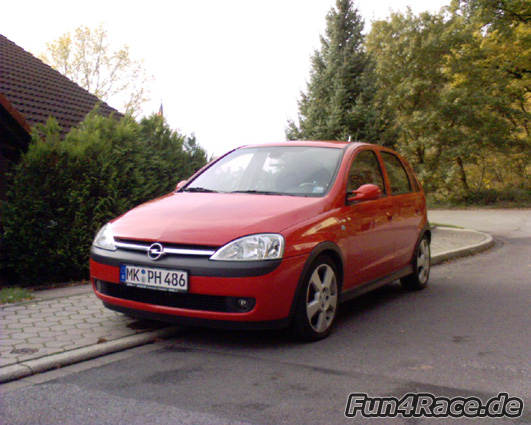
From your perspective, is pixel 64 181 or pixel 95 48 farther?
pixel 95 48

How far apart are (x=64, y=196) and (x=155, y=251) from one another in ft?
12.2

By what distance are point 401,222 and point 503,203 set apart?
1109 inches

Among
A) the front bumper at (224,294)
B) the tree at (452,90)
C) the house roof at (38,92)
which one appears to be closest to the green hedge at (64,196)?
the front bumper at (224,294)

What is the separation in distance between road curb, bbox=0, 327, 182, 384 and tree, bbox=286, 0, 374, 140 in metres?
12.5

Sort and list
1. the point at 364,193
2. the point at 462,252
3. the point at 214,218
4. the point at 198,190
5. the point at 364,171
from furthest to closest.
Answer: the point at 462,252, the point at 364,171, the point at 198,190, the point at 364,193, the point at 214,218

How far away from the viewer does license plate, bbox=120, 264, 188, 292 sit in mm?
4613

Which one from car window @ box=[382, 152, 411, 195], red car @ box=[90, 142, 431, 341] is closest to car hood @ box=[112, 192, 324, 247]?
red car @ box=[90, 142, 431, 341]

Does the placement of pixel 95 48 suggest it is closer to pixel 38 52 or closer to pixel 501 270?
pixel 38 52

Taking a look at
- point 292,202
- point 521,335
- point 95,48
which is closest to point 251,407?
point 292,202

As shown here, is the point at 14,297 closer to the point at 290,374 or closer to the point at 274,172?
the point at 274,172

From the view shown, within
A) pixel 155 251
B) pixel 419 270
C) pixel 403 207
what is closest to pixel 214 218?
pixel 155 251

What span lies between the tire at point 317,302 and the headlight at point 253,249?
1.30 ft

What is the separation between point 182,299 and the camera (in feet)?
15.4

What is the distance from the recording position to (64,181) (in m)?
7.97
